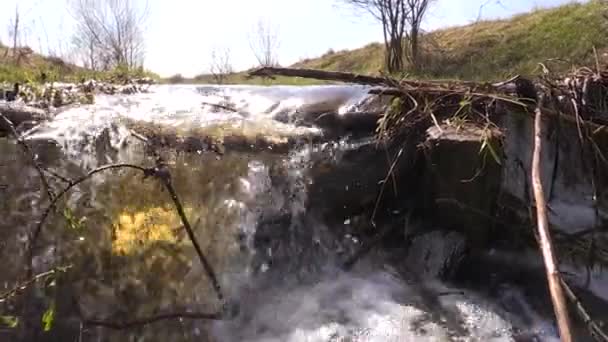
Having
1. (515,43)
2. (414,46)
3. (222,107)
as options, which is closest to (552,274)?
(222,107)

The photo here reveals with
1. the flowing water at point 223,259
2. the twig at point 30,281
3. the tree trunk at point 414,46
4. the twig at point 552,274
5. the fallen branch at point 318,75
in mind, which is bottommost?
the flowing water at point 223,259

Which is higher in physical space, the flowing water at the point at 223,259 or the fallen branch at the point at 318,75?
the fallen branch at the point at 318,75

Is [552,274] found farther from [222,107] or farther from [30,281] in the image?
[222,107]

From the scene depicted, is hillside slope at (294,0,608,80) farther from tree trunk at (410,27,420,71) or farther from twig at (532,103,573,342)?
twig at (532,103,573,342)

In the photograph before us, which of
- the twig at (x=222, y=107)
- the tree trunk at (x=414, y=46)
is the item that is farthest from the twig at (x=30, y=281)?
the tree trunk at (x=414, y=46)

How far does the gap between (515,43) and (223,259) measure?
14020mm

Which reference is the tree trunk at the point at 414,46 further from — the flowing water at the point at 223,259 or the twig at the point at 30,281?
the twig at the point at 30,281

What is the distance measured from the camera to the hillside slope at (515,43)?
13664mm

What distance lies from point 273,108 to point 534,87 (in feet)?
8.77

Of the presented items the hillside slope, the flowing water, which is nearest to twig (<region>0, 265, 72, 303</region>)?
the flowing water

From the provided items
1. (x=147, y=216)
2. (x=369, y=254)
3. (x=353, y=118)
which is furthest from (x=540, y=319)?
(x=147, y=216)

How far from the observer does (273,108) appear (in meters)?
5.83

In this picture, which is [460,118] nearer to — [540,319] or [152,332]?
[540,319]

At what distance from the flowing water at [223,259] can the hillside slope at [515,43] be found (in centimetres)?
865
